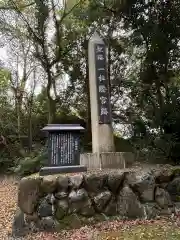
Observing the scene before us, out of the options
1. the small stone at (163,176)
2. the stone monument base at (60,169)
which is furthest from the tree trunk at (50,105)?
the small stone at (163,176)

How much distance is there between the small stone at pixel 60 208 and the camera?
5.95m

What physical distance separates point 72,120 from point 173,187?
9344 mm

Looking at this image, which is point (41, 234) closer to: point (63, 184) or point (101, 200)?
point (63, 184)

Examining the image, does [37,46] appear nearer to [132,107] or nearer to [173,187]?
[132,107]

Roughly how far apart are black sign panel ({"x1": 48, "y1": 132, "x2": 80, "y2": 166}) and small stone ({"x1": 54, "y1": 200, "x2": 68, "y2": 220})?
2.97 ft

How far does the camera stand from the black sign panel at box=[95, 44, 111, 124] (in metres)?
7.84

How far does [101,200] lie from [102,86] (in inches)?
120

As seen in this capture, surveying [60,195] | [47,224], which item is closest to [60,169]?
[60,195]

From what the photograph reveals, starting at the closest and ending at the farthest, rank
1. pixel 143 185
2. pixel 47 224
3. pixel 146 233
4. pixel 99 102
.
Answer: pixel 146 233
pixel 47 224
pixel 143 185
pixel 99 102

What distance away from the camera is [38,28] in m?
13.2

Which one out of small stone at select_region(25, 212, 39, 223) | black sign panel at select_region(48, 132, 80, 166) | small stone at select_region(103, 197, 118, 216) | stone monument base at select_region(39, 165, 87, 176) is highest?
black sign panel at select_region(48, 132, 80, 166)

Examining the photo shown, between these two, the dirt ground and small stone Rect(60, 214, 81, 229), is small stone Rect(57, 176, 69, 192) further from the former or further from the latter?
the dirt ground

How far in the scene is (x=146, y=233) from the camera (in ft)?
17.0

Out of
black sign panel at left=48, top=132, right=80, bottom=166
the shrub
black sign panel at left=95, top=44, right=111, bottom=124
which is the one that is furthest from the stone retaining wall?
the shrub
